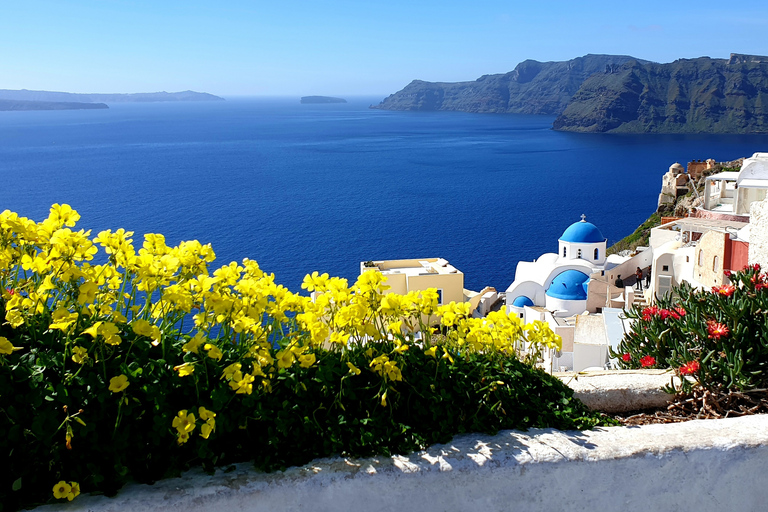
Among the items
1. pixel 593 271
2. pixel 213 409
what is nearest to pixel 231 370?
pixel 213 409

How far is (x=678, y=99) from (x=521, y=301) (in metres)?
147

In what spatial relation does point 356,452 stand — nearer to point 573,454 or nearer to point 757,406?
point 573,454

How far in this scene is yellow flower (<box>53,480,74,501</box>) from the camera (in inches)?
96.1

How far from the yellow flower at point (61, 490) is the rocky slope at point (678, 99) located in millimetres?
152840

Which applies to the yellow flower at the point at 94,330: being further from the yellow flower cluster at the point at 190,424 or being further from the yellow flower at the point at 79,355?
the yellow flower cluster at the point at 190,424

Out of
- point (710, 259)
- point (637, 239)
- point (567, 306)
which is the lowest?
point (637, 239)

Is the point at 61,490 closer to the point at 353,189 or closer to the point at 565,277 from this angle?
the point at 565,277

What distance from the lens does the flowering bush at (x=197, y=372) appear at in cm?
251

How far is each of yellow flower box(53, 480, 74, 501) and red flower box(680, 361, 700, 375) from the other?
11.0 feet

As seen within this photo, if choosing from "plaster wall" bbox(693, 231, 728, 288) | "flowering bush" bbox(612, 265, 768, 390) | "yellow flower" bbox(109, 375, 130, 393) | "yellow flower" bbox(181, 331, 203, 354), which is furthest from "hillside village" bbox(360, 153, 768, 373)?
"yellow flower" bbox(109, 375, 130, 393)

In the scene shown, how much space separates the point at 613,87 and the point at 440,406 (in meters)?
174

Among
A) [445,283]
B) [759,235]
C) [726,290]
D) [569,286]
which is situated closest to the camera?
[726,290]

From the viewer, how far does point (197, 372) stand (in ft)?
8.80

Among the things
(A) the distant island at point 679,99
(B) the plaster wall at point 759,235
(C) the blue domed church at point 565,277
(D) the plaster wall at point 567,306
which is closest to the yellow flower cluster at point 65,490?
(B) the plaster wall at point 759,235
